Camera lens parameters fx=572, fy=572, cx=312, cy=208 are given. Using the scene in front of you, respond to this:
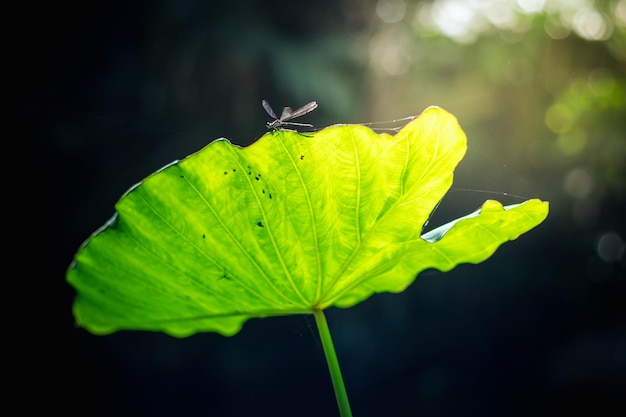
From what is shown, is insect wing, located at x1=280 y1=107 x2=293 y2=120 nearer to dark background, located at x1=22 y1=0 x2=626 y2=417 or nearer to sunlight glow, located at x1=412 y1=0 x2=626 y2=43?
dark background, located at x1=22 y1=0 x2=626 y2=417

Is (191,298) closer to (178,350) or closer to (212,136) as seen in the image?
(212,136)

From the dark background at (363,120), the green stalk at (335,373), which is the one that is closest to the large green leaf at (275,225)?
the green stalk at (335,373)

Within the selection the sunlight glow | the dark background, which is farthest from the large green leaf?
the sunlight glow

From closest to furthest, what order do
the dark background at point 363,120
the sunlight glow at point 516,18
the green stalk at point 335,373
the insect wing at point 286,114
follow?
the green stalk at point 335,373 → the insect wing at point 286,114 → the dark background at point 363,120 → the sunlight glow at point 516,18

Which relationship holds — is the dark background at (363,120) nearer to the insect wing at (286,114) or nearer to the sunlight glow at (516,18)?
the sunlight glow at (516,18)

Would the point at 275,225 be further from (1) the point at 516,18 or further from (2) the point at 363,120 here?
(1) the point at 516,18

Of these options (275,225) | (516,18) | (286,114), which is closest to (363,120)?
(516,18)
